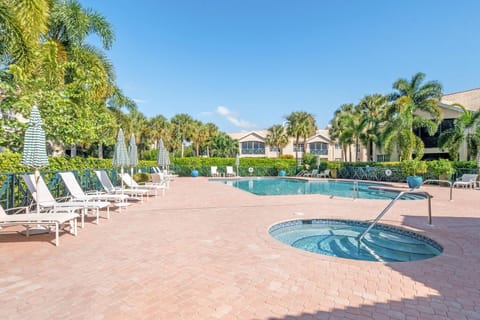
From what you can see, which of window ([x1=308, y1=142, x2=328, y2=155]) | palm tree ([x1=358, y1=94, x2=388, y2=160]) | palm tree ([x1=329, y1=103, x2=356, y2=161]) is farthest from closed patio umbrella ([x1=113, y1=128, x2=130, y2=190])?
window ([x1=308, y1=142, x2=328, y2=155])

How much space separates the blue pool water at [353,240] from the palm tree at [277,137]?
36.6 m

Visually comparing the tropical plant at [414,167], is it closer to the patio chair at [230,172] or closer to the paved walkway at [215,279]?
the paved walkway at [215,279]

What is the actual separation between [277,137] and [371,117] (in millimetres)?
18573

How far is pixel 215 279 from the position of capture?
362 cm

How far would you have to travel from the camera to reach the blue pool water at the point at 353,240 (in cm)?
555

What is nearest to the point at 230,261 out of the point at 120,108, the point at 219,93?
the point at 120,108

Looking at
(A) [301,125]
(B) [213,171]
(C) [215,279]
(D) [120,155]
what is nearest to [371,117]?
(A) [301,125]

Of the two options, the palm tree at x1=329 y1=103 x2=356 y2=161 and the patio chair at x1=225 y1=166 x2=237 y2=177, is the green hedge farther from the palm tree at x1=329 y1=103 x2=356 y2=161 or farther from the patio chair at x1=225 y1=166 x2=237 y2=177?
the palm tree at x1=329 y1=103 x2=356 y2=161

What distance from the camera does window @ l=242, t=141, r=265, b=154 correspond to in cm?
4869

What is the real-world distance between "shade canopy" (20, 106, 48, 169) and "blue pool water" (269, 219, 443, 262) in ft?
17.1

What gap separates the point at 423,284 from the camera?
138 inches

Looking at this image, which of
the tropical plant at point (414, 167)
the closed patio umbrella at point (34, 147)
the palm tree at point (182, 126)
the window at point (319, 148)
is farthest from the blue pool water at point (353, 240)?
the window at point (319, 148)

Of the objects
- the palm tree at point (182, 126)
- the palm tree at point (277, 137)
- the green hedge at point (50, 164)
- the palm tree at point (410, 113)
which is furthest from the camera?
the palm tree at point (277, 137)

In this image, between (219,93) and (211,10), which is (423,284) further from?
(219,93)
